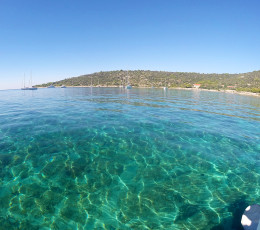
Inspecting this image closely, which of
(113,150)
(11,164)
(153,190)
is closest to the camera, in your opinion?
(153,190)

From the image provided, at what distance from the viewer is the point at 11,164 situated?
23.3ft

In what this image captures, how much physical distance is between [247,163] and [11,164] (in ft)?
41.0

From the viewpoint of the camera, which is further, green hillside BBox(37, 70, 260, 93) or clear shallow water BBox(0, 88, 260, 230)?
green hillside BBox(37, 70, 260, 93)

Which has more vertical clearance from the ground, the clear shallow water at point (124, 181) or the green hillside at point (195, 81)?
the green hillside at point (195, 81)

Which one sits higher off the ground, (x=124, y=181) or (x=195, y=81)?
(x=195, y=81)

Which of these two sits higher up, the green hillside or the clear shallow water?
the green hillside

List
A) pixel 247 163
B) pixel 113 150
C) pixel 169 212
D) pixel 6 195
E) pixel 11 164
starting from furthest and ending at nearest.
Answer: pixel 113 150 → pixel 247 163 → pixel 11 164 → pixel 6 195 → pixel 169 212

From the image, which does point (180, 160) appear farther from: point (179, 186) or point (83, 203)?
point (83, 203)

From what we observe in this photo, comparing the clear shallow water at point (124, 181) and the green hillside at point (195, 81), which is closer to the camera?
the clear shallow water at point (124, 181)

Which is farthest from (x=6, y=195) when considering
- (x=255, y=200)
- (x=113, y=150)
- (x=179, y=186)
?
(x=255, y=200)

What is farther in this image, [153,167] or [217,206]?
[153,167]

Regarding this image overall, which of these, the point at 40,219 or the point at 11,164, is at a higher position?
the point at 11,164

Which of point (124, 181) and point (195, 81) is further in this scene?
point (195, 81)

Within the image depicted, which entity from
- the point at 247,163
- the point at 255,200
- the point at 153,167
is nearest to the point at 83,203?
the point at 153,167
